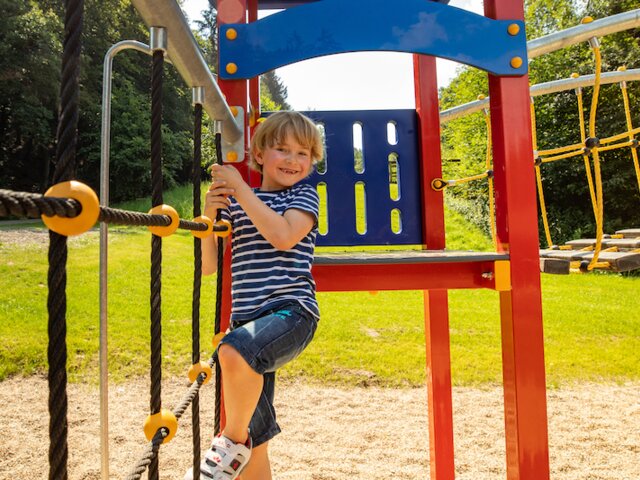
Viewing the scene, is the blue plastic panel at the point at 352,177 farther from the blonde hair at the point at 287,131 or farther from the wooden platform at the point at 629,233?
the wooden platform at the point at 629,233

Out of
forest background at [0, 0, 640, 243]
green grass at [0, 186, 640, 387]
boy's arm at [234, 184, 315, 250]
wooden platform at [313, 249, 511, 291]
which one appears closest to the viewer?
boy's arm at [234, 184, 315, 250]

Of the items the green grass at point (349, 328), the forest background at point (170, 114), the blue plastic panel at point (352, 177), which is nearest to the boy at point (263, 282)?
the blue plastic panel at point (352, 177)

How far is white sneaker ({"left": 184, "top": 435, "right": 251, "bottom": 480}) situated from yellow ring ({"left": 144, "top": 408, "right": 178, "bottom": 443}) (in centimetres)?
10

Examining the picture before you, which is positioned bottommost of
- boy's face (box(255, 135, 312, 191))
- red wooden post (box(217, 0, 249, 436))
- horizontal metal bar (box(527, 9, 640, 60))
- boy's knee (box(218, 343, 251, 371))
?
boy's knee (box(218, 343, 251, 371))

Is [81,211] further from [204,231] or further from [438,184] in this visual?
[438,184]

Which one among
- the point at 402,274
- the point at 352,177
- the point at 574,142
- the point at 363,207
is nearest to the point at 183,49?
the point at 402,274

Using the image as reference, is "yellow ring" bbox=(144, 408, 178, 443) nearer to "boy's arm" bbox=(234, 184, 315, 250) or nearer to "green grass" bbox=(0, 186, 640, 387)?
"boy's arm" bbox=(234, 184, 315, 250)

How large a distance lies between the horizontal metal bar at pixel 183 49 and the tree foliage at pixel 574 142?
28.7ft

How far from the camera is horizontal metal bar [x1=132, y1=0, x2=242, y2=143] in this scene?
75cm

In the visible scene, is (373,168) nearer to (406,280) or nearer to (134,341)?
(406,280)

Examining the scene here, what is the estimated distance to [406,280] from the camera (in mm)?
1356

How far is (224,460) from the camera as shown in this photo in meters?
0.88

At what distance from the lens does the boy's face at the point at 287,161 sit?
114cm

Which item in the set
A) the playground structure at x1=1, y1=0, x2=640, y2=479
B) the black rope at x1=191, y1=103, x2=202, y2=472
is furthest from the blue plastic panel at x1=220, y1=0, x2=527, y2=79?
the black rope at x1=191, y1=103, x2=202, y2=472
